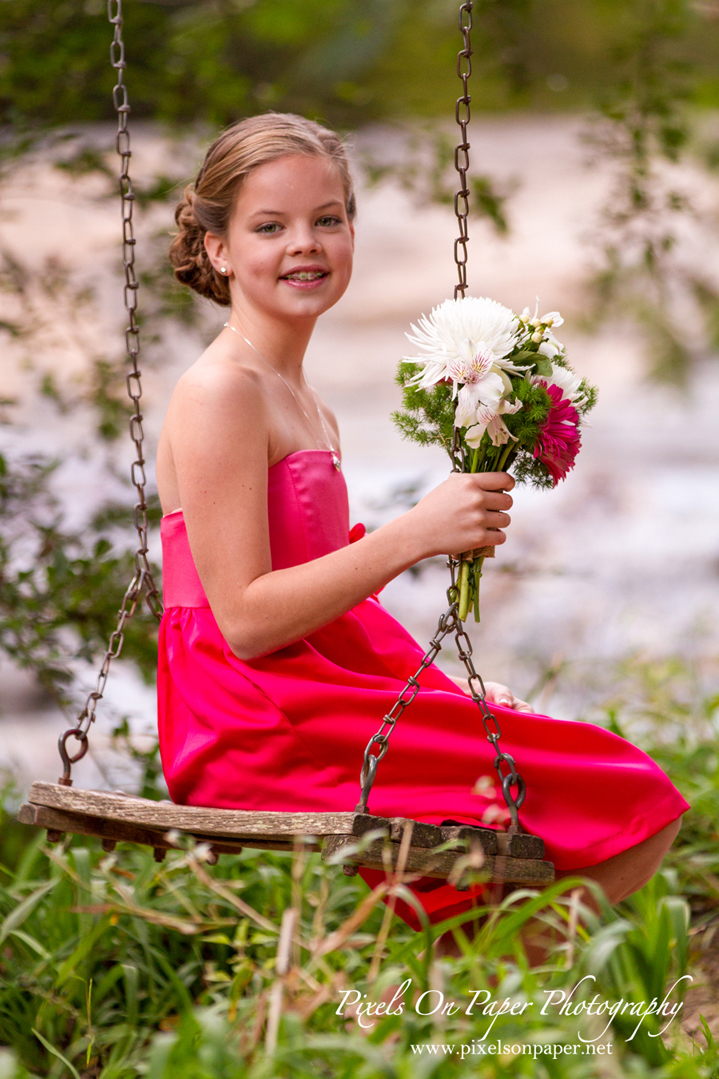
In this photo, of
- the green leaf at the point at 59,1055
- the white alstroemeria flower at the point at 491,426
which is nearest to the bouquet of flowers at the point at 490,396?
the white alstroemeria flower at the point at 491,426

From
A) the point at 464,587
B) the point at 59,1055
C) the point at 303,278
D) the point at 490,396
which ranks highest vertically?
the point at 303,278

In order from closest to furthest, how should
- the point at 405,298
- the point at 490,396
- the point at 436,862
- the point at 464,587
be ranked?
the point at 436,862 < the point at 490,396 < the point at 464,587 < the point at 405,298

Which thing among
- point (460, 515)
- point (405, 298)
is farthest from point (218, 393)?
point (405, 298)

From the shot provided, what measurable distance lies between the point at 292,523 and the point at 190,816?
1.97ft

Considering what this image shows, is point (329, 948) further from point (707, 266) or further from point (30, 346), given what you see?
point (707, 266)

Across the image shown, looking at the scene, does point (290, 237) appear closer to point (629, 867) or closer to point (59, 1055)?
point (629, 867)

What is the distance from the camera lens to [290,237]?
7.40 feet

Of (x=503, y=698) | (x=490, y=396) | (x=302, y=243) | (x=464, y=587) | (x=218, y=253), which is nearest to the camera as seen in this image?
(x=490, y=396)

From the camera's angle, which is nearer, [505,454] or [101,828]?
[505,454]

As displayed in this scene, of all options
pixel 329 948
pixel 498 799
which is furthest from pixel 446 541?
pixel 329 948

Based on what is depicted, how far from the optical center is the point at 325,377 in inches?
486

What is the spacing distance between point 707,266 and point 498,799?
1169cm

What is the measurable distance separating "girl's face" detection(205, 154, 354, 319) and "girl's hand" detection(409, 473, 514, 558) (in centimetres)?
51

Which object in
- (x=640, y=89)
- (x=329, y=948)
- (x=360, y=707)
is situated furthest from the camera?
(x=640, y=89)
